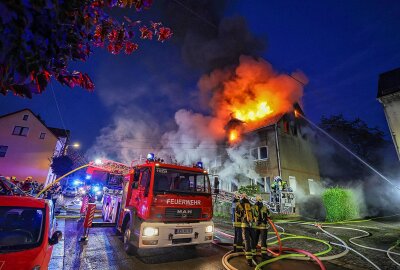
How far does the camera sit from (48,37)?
209 centimetres

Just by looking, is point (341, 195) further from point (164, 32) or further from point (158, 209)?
point (164, 32)

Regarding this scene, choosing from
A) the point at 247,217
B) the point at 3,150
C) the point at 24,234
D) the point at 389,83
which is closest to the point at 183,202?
the point at 247,217

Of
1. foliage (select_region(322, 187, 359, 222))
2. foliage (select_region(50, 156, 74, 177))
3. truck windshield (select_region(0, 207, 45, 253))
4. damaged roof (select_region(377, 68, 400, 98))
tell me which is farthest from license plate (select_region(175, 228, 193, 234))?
foliage (select_region(50, 156, 74, 177))

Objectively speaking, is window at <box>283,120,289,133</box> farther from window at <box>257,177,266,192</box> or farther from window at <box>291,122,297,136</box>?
window at <box>257,177,266,192</box>

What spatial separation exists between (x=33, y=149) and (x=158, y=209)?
3064cm

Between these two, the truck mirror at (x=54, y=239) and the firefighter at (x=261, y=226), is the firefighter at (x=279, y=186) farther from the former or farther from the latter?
the truck mirror at (x=54, y=239)

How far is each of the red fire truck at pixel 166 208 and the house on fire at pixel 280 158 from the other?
13.0 m

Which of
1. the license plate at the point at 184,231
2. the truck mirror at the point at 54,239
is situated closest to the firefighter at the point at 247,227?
the license plate at the point at 184,231

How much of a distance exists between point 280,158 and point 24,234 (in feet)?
59.6

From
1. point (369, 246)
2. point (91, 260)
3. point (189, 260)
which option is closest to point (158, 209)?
point (189, 260)

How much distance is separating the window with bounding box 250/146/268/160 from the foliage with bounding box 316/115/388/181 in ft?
30.4

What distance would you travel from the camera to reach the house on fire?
1880cm

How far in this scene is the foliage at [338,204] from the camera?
1355cm

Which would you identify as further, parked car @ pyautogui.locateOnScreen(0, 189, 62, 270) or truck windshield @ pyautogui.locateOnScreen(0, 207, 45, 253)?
truck windshield @ pyautogui.locateOnScreen(0, 207, 45, 253)
